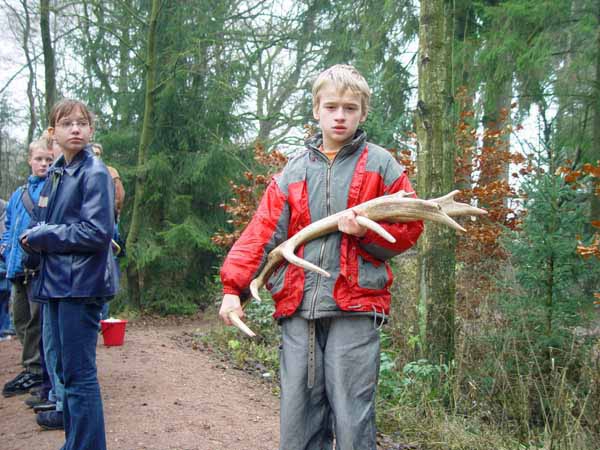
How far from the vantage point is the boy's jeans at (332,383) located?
250cm

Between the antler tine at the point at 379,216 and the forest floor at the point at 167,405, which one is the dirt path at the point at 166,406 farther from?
the antler tine at the point at 379,216

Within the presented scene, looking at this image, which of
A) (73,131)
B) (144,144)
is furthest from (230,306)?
(144,144)

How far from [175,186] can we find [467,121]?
17.4ft

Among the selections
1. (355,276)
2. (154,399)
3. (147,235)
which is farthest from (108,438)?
(147,235)

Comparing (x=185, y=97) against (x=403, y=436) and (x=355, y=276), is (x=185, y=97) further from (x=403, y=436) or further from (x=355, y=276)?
(x=355, y=276)

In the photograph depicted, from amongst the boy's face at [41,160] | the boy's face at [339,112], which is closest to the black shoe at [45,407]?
the boy's face at [41,160]

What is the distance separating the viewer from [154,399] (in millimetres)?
5062

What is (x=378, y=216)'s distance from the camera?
256cm

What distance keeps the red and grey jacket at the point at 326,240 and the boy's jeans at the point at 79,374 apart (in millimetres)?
1028

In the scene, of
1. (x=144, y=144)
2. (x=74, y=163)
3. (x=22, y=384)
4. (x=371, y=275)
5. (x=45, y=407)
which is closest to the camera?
(x=371, y=275)

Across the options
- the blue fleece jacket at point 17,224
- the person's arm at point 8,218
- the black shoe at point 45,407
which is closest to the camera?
the black shoe at point 45,407

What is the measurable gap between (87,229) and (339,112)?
151cm

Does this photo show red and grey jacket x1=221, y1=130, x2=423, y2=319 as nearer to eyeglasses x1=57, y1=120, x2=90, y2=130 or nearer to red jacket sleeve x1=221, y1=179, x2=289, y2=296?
red jacket sleeve x1=221, y1=179, x2=289, y2=296

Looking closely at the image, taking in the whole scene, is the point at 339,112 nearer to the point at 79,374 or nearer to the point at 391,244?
the point at 391,244
